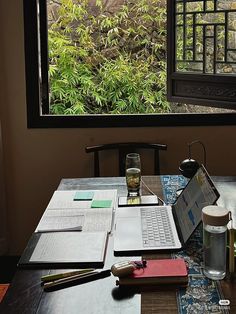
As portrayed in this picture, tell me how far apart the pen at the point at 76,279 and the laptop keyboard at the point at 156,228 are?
23cm

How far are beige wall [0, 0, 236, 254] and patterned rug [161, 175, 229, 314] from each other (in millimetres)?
1527

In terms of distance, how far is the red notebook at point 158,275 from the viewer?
4.63 feet

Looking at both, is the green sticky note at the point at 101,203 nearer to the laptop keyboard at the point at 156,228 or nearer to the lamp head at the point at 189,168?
the laptop keyboard at the point at 156,228

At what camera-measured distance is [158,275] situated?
1.42 m

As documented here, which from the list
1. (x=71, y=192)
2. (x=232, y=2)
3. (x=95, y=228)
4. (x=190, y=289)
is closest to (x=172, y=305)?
(x=190, y=289)

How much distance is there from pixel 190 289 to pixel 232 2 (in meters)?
1.90

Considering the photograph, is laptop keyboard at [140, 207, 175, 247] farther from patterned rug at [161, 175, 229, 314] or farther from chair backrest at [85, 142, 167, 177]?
chair backrest at [85, 142, 167, 177]

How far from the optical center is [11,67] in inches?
124

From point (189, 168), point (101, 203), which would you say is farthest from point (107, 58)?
point (101, 203)

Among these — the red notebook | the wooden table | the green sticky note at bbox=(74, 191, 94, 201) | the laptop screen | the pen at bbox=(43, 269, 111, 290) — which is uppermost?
the laptop screen

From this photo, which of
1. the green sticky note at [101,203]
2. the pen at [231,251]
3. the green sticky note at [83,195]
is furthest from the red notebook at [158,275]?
the green sticky note at [83,195]

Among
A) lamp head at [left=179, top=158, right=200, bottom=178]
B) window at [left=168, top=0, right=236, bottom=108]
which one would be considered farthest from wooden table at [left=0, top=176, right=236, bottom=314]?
window at [left=168, top=0, right=236, bottom=108]

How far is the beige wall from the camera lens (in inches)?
125

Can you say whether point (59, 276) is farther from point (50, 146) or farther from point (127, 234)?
point (50, 146)
